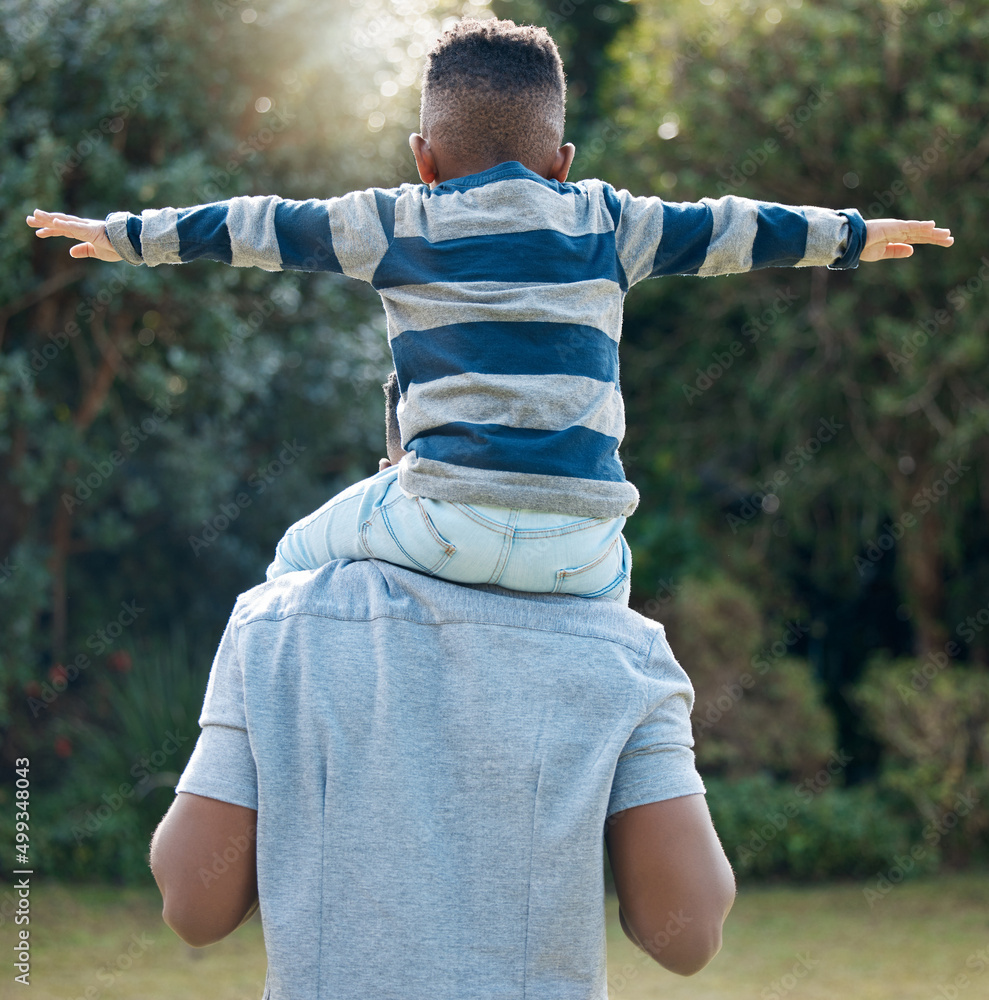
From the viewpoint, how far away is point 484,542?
1470 millimetres

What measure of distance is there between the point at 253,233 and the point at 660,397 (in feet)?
21.0

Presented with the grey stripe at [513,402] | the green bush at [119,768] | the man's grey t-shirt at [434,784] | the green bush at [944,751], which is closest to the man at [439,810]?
the man's grey t-shirt at [434,784]

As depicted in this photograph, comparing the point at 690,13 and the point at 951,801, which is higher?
the point at 690,13

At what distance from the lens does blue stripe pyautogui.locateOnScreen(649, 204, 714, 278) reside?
5.23 ft

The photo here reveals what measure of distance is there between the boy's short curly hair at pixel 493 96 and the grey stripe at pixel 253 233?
10.8 inches

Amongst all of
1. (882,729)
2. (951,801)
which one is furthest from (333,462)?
(951,801)

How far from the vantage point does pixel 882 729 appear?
686 cm

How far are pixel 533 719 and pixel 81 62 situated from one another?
5.51m

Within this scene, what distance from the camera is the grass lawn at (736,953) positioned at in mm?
4977

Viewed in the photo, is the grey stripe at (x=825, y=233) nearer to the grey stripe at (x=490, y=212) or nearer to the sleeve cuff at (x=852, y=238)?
the sleeve cuff at (x=852, y=238)

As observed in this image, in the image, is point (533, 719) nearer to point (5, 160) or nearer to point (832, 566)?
point (5, 160)

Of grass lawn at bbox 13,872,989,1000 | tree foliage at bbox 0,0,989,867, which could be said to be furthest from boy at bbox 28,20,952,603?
tree foliage at bbox 0,0,989,867

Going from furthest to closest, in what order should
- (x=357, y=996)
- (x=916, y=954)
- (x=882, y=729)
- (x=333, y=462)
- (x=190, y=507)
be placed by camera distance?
(x=333, y=462) → (x=882, y=729) → (x=190, y=507) → (x=916, y=954) → (x=357, y=996)

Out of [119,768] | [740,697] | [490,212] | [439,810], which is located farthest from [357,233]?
[740,697]
